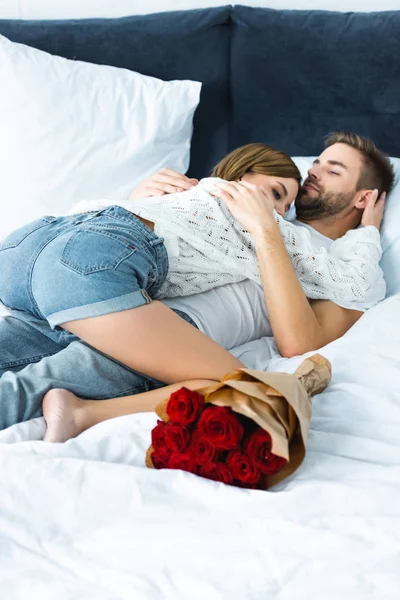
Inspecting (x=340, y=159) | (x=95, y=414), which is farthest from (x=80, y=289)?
(x=340, y=159)

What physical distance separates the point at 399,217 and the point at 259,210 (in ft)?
1.86

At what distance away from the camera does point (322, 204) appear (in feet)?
7.44

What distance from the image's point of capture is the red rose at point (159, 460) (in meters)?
1.26

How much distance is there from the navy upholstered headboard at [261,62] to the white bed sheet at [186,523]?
142cm

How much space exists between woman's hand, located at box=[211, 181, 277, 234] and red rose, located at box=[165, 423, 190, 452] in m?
0.73

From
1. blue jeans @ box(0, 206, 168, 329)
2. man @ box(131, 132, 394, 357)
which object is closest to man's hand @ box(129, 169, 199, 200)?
man @ box(131, 132, 394, 357)

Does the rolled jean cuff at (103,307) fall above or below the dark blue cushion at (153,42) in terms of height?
below

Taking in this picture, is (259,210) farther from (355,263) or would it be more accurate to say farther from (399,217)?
(399,217)

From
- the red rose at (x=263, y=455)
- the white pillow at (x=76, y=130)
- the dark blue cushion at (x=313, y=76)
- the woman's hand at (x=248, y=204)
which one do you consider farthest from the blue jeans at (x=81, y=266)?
the dark blue cushion at (x=313, y=76)

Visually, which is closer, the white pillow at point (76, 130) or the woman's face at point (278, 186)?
the woman's face at point (278, 186)

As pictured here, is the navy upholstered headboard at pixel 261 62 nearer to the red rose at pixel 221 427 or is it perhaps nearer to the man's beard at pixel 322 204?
the man's beard at pixel 322 204

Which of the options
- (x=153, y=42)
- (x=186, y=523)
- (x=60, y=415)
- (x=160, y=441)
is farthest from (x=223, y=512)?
(x=153, y=42)

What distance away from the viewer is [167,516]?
113 cm

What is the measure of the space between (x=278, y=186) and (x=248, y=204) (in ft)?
0.80
